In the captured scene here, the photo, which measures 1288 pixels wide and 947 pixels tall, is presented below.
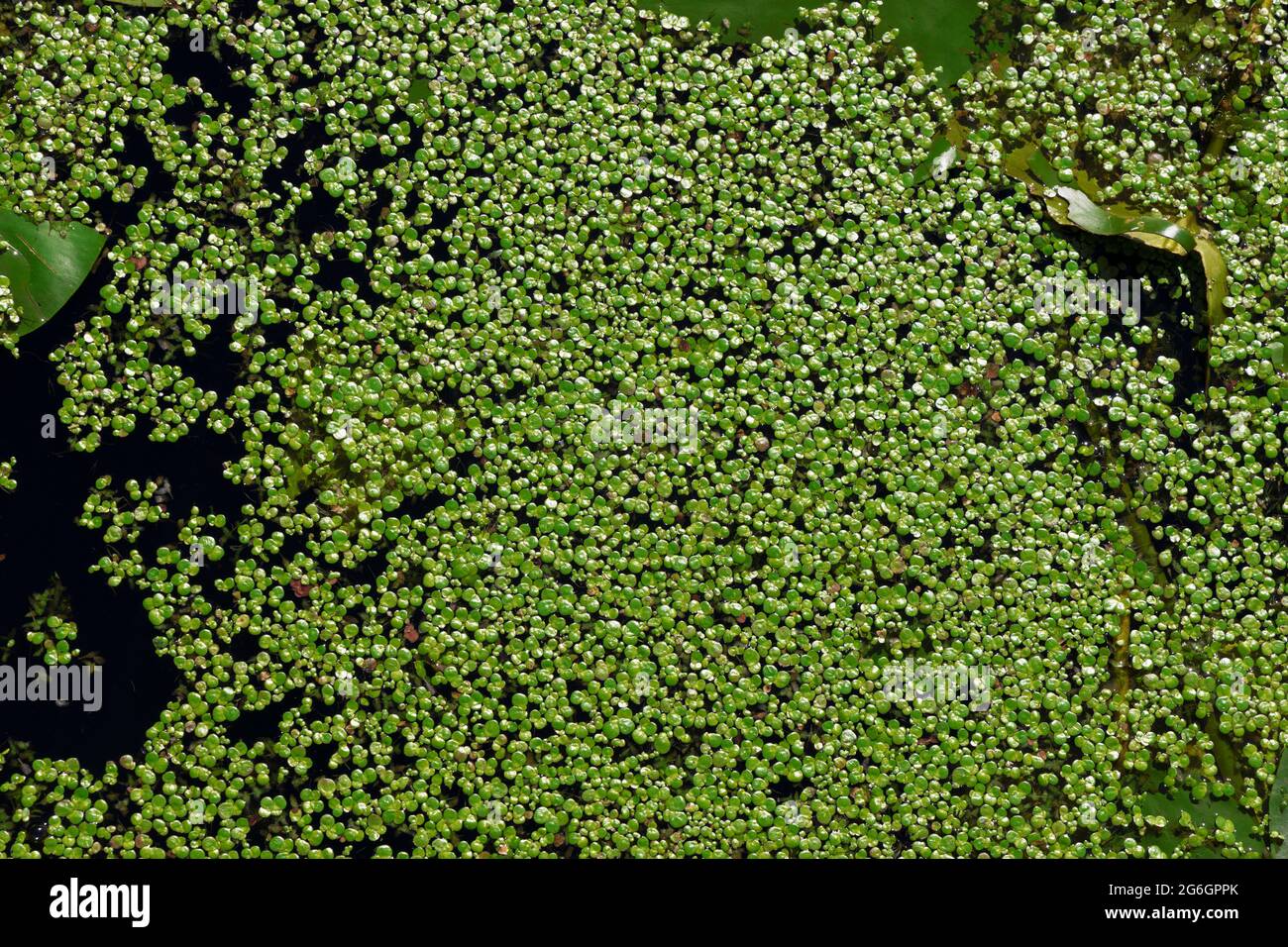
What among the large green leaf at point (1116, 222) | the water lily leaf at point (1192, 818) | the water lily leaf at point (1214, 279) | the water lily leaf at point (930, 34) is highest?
the water lily leaf at point (930, 34)

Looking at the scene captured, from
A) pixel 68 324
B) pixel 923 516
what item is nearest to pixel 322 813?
pixel 68 324

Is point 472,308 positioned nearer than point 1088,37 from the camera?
Yes

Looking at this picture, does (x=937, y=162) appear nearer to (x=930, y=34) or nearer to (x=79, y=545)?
(x=930, y=34)

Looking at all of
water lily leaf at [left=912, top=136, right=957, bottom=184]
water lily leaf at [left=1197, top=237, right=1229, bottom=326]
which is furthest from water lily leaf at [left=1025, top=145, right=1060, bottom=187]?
water lily leaf at [left=1197, top=237, right=1229, bottom=326]

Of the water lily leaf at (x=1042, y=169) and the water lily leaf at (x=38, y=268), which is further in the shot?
the water lily leaf at (x=1042, y=169)

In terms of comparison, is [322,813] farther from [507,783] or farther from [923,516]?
[923,516]

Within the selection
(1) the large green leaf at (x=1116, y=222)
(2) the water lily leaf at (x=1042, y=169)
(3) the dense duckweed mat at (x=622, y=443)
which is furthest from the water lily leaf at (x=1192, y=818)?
(2) the water lily leaf at (x=1042, y=169)

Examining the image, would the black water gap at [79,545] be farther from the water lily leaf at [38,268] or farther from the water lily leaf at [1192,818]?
the water lily leaf at [1192,818]

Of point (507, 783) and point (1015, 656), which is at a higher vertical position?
point (1015, 656)

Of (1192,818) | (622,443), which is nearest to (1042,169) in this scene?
(622,443)
